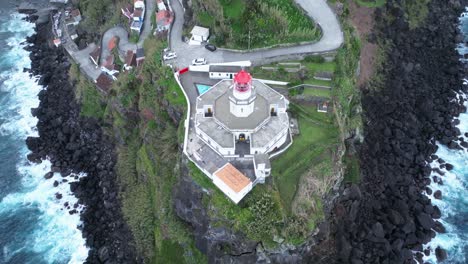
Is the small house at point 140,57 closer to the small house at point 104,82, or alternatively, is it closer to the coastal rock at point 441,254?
the small house at point 104,82

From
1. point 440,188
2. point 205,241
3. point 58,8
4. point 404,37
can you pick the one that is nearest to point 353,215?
point 440,188

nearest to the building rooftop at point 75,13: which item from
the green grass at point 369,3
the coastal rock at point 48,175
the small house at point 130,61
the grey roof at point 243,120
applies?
the small house at point 130,61

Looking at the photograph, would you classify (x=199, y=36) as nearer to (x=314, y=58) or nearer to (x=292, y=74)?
(x=292, y=74)

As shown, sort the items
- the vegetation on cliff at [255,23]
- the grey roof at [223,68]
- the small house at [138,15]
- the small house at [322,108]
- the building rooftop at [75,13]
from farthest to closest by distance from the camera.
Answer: the building rooftop at [75,13]
the small house at [138,15]
the vegetation on cliff at [255,23]
the grey roof at [223,68]
the small house at [322,108]

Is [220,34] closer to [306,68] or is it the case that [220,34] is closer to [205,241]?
[306,68]

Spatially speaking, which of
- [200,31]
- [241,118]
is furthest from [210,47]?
[241,118]

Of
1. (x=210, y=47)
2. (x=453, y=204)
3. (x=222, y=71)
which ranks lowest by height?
(x=453, y=204)
